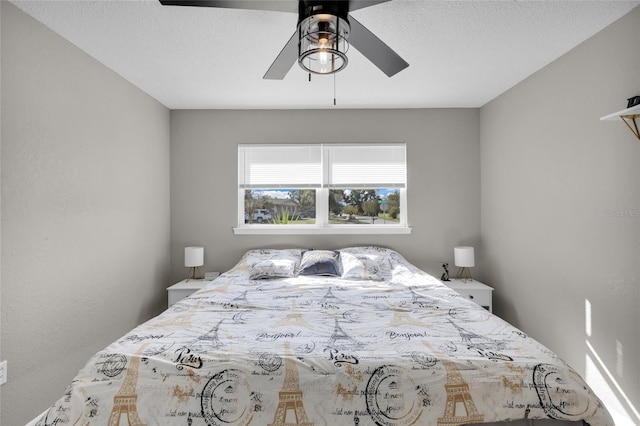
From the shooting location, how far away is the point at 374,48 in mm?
1705

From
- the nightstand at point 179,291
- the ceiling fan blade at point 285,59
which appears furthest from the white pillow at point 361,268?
the ceiling fan blade at point 285,59

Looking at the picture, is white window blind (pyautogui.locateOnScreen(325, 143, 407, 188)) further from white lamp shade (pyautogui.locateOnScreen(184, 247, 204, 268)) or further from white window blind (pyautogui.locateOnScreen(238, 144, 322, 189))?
white lamp shade (pyautogui.locateOnScreen(184, 247, 204, 268))

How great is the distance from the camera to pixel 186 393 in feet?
4.15

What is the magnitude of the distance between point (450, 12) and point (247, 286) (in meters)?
2.40

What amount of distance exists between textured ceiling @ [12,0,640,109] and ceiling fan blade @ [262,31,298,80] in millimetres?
276

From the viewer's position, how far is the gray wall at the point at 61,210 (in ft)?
5.88

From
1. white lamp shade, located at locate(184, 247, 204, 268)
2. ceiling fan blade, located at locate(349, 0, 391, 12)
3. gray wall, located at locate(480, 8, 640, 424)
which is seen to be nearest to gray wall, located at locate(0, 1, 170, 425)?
white lamp shade, located at locate(184, 247, 204, 268)

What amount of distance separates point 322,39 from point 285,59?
1.41 feet

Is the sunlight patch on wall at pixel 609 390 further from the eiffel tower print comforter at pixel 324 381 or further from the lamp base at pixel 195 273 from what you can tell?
the lamp base at pixel 195 273

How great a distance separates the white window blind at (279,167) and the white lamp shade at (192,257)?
0.87m

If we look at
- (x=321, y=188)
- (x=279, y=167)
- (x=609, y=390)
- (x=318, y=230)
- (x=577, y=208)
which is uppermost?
(x=279, y=167)

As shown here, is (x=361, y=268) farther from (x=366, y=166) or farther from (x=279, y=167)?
(x=279, y=167)

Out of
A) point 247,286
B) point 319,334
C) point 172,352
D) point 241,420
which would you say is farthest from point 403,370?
point 247,286

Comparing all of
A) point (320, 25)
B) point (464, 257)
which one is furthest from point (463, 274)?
point (320, 25)
